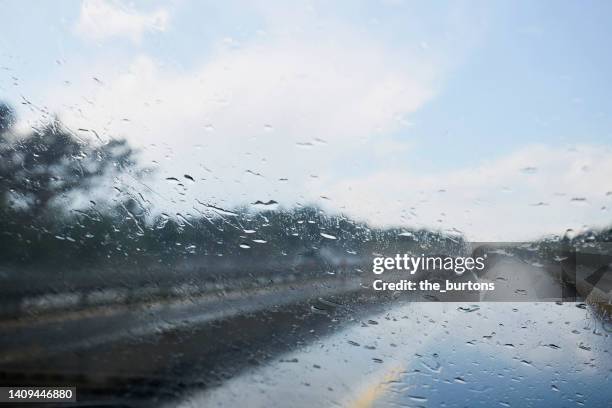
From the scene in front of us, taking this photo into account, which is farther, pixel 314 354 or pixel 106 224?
pixel 106 224

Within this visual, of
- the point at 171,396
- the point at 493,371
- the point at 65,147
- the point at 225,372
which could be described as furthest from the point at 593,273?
the point at 65,147

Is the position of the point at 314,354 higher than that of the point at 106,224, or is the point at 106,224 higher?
the point at 106,224

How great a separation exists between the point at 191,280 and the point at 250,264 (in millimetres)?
1091

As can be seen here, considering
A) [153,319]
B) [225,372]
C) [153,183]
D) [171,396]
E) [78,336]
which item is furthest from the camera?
[153,183]

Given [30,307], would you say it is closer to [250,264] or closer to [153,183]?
[153,183]

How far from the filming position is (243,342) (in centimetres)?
545

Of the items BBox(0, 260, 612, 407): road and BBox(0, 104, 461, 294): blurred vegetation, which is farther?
BBox(0, 104, 461, 294): blurred vegetation

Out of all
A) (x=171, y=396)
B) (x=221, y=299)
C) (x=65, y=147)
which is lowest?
(x=171, y=396)

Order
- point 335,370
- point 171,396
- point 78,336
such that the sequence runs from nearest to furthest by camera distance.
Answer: point 171,396 → point 335,370 → point 78,336

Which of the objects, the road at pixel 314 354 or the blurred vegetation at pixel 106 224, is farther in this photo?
the blurred vegetation at pixel 106 224

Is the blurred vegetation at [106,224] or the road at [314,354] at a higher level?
the blurred vegetation at [106,224]

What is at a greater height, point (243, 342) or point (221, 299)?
point (221, 299)

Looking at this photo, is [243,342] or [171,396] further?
[243,342]

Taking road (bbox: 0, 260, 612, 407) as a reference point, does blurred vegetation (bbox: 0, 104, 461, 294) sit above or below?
above
